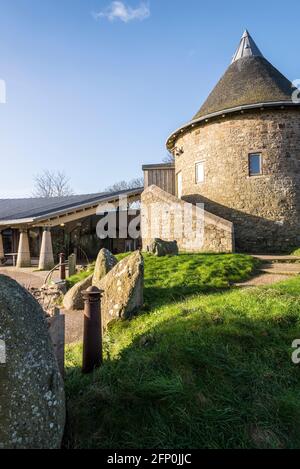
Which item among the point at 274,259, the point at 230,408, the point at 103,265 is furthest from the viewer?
the point at 274,259

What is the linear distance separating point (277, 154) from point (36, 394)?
1410 cm

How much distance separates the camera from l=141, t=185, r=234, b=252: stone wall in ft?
37.5

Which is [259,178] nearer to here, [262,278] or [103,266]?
[262,278]

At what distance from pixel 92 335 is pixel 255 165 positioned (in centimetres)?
1283

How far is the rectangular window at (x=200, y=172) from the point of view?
15.1 metres

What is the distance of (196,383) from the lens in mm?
2752

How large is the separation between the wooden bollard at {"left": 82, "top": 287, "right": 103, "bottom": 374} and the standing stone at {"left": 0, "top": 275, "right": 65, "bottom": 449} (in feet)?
3.53

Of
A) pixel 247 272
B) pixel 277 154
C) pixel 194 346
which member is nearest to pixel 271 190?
pixel 277 154

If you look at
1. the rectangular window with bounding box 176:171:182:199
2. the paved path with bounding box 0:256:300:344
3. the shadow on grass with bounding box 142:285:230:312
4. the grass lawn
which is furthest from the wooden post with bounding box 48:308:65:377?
the rectangular window with bounding box 176:171:182:199

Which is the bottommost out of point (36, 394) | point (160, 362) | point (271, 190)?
point (160, 362)

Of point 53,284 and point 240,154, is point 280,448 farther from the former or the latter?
point 240,154

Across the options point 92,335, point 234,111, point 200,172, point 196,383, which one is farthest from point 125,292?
point 234,111

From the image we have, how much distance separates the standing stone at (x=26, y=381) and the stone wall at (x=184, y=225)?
9905mm

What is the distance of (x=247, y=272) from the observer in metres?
7.81
